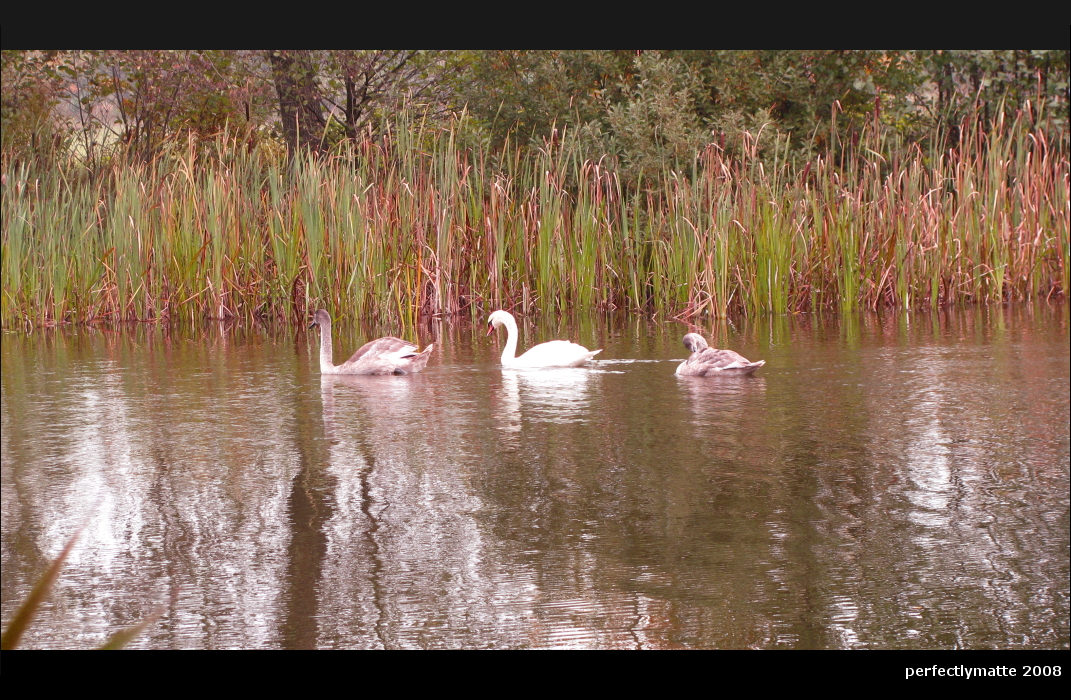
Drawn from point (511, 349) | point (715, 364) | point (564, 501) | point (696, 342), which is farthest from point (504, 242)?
point (564, 501)

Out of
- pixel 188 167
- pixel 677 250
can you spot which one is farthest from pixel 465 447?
pixel 188 167

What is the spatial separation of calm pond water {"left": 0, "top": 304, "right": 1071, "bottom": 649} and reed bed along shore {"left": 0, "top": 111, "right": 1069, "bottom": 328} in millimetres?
1053

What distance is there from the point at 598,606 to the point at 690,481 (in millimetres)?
1031

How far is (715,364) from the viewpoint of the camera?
208 inches

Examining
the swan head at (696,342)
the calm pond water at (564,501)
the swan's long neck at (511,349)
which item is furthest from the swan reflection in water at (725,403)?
the swan's long neck at (511,349)

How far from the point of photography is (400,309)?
7.04m

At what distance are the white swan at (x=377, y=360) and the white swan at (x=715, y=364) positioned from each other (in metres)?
1.28

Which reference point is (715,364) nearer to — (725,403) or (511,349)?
(725,403)

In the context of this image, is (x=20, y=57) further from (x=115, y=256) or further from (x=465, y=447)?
(x=465, y=447)

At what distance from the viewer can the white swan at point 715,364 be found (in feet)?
17.3

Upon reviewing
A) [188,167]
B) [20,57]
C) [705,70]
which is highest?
[20,57]

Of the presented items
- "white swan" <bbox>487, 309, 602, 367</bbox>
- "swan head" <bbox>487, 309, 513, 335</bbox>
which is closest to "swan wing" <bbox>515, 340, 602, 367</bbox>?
"white swan" <bbox>487, 309, 602, 367</bbox>

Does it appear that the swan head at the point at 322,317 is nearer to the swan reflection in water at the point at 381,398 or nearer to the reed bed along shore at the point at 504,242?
the swan reflection in water at the point at 381,398

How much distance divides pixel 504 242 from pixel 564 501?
4410 millimetres
